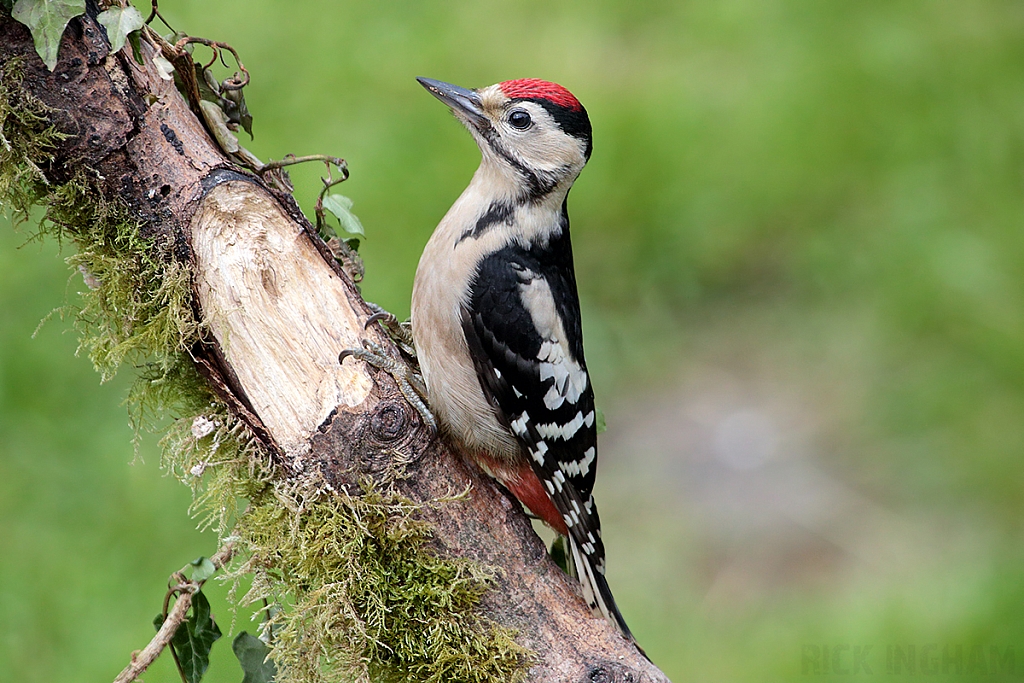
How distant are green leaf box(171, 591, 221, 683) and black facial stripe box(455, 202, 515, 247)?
1.40m

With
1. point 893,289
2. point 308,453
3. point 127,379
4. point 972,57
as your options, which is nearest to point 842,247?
point 893,289

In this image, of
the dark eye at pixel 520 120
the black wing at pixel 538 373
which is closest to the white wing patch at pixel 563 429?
the black wing at pixel 538 373

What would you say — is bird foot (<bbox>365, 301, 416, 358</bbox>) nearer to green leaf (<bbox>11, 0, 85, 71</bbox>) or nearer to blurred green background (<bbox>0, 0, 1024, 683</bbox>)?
green leaf (<bbox>11, 0, 85, 71</bbox>)

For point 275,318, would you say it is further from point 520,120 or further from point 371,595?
point 520,120

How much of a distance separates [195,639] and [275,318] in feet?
3.34

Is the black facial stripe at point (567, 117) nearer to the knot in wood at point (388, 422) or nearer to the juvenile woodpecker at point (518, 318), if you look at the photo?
the juvenile woodpecker at point (518, 318)

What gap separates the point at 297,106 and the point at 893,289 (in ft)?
13.2

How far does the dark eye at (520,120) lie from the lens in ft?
11.3

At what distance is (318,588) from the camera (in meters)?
2.55

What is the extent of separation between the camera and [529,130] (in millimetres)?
3434

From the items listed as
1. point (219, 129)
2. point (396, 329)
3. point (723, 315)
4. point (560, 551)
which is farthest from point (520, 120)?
point (723, 315)

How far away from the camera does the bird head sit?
134 inches

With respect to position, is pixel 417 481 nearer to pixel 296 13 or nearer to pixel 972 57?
pixel 296 13

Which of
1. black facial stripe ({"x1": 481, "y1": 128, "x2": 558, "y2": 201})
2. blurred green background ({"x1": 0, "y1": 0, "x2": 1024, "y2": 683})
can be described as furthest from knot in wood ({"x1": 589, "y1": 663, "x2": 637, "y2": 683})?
blurred green background ({"x1": 0, "y1": 0, "x2": 1024, "y2": 683})
